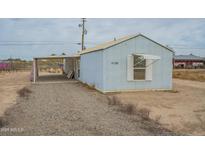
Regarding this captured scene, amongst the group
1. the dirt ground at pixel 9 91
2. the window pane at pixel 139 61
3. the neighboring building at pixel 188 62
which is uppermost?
the neighboring building at pixel 188 62

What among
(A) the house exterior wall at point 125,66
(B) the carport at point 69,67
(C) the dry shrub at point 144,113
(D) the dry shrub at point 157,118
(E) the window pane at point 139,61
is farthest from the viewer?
(B) the carport at point 69,67

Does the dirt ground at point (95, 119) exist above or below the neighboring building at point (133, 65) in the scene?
below

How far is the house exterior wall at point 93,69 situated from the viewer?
1366cm

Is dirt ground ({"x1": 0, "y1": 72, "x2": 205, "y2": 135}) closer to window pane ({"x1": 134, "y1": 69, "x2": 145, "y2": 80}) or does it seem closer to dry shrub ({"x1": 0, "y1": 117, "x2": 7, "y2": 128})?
dry shrub ({"x1": 0, "y1": 117, "x2": 7, "y2": 128})

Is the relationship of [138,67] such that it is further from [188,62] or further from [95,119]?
[188,62]

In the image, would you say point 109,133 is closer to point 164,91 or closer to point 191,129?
point 191,129

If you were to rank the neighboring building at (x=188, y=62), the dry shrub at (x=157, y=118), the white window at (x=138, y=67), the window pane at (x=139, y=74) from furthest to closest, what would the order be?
the neighboring building at (x=188, y=62)
the window pane at (x=139, y=74)
the white window at (x=138, y=67)
the dry shrub at (x=157, y=118)

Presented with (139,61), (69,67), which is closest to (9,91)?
(139,61)

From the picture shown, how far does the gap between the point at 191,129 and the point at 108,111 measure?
2806mm

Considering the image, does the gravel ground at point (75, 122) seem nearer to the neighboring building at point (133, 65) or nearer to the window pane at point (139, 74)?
the neighboring building at point (133, 65)

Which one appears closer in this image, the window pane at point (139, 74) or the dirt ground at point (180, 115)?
the dirt ground at point (180, 115)

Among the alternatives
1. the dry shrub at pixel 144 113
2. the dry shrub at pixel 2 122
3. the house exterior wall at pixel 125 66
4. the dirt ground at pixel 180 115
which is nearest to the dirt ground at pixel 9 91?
the dry shrub at pixel 2 122

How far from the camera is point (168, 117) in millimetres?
7461

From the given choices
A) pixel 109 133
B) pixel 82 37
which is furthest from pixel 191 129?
pixel 82 37
